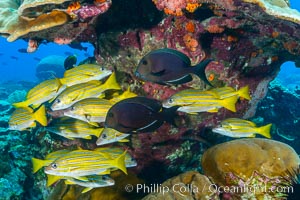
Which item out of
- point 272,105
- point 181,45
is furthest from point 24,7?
point 272,105

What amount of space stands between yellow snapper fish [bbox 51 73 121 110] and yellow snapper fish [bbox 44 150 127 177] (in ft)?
2.19

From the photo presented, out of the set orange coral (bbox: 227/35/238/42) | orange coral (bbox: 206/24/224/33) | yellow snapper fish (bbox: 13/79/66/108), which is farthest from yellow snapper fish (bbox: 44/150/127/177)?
orange coral (bbox: 227/35/238/42)

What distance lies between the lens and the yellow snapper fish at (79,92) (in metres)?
3.57

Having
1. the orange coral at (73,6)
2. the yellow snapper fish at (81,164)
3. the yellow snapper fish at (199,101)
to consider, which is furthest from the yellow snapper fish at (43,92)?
the yellow snapper fish at (199,101)

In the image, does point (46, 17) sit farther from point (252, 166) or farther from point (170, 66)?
point (252, 166)

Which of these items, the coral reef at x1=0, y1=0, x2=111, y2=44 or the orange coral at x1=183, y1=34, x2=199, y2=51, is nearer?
the coral reef at x1=0, y1=0, x2=111, y2=44

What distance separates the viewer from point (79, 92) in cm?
360

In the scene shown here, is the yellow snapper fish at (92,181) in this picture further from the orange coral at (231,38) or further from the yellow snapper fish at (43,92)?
the orange coral at (231,38)

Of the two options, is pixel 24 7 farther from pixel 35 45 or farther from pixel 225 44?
pixel 225 44

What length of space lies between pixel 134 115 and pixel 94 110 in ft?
2.13

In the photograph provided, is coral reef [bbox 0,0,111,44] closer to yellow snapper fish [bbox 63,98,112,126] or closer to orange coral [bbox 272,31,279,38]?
yellow snapper fish [bbox 63,98,112,126]

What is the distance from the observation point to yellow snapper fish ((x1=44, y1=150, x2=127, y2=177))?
3.31 meters

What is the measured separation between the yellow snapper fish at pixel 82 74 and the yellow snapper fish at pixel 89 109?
1.22 feet

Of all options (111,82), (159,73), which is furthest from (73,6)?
(159,73)
